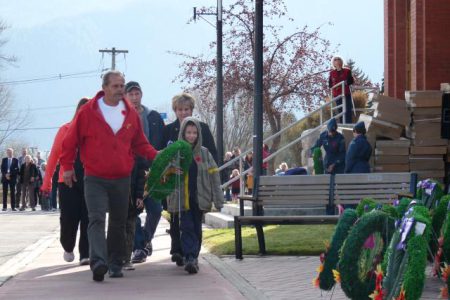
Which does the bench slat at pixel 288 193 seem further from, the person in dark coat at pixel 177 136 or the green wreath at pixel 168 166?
the green wreath at pixel 168 166

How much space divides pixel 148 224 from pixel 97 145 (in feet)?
8.09

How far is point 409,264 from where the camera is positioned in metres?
7.96

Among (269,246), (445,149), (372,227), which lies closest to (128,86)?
(269,246)

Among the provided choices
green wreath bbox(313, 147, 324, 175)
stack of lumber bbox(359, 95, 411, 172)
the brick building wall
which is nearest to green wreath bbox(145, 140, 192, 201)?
stack of lumber bbox(359, 95, 411, 172)

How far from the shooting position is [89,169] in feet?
38.1

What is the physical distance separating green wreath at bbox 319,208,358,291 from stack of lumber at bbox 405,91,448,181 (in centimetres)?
1118

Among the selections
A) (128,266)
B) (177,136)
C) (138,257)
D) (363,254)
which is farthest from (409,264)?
(138,257)

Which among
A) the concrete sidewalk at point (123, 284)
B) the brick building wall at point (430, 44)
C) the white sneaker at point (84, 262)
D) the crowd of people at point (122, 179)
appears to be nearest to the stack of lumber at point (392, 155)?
the brick building wall at point (430, 44)

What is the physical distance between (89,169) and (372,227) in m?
3.55

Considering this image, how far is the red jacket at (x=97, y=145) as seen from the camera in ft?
38.0

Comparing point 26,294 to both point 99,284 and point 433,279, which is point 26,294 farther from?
point 433,279

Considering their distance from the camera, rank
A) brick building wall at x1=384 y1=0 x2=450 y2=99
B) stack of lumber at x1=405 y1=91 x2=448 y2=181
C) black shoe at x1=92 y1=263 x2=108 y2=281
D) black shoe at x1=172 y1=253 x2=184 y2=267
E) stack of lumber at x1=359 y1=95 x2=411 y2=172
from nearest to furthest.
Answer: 1. black shoe at x1=92 y1=263 x2=108 y2=281
2. black shoe at x1=172 y1=253 x2=184 y2=267
3. stack of lumber at x1=405 y1=91 x2=448 y2=181
4. stack of lumber at x1=359 y1=95 x2=411 y2=172
5. brick building wall at x1=384 y1=0 x2=450 y2=99

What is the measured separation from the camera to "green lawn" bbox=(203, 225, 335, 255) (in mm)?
14453

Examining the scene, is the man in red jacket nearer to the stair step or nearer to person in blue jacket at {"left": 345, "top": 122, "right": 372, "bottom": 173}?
person in blue jacket at {"left": 345, "top": 122, "right": 372, "bottom": 173}
